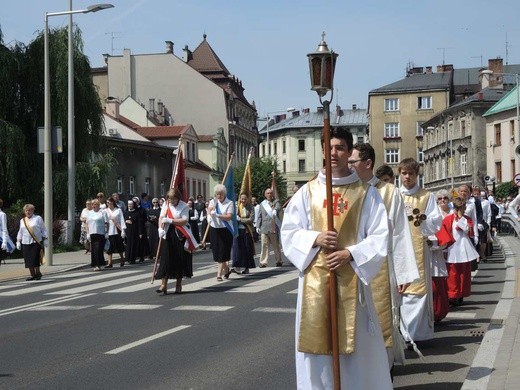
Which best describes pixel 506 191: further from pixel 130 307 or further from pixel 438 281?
pixel 438 281

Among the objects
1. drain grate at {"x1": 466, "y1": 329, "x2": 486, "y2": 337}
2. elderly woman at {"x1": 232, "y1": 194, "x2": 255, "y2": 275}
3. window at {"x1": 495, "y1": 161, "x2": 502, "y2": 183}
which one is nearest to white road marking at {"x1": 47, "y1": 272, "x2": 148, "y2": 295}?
elderly woman at {"x1": 232, "y1": 194, "x2": 255, "y2": 275}

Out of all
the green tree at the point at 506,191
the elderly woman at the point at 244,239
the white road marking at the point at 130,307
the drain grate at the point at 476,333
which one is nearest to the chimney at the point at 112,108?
the green tree at the point at 506,191

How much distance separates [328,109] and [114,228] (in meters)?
20.2

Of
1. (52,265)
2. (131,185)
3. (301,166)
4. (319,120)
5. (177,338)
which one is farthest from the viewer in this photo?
(319,120)

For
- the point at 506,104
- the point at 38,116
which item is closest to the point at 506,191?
the point at 506,104

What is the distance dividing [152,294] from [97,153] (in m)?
22.1

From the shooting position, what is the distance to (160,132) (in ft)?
243

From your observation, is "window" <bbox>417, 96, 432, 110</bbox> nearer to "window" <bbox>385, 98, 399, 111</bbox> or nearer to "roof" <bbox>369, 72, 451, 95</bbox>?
"roof" <bbox>369, 72, 451, 95</bbox>

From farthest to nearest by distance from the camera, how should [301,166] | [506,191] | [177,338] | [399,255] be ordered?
[301,166], [506,191], [177,338], [399,255]

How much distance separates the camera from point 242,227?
21516 millimetres

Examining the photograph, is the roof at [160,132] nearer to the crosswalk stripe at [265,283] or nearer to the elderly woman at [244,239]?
the elderly woman at [244,239]

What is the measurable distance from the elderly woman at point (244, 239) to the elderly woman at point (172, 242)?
415 centimetres

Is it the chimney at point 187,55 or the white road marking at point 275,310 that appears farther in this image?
the chimney at point 187,55

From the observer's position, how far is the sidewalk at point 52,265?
2223 cm
